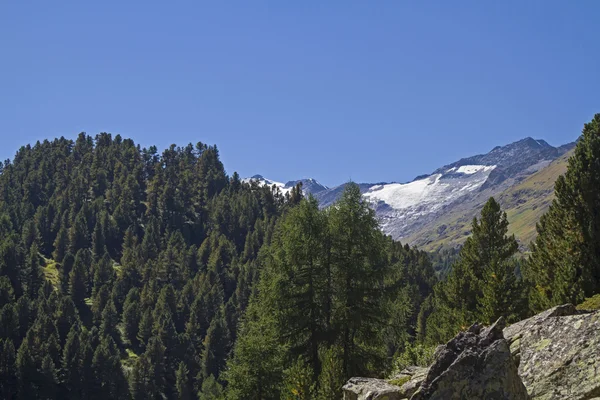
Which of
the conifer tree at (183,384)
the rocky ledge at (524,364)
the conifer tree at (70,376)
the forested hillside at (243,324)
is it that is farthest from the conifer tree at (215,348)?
the rocky ledge at (524,364)

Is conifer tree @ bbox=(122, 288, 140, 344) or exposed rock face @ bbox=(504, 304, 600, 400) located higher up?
conifer tree @ bbox=(122, 288, 140, 344)

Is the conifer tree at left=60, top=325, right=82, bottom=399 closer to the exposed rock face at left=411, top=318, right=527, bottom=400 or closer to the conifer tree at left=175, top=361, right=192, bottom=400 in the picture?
the conifer tree at left=175, top=361, right=192, bottom=400

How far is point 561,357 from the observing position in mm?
17547

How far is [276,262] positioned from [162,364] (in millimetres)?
135485

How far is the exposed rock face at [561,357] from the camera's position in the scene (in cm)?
1647

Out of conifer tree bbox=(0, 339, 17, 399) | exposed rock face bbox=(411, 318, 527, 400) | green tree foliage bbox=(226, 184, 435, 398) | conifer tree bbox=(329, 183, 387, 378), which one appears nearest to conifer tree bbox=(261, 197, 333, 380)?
green tree foliage bbox=(226, 184, 435, 398)

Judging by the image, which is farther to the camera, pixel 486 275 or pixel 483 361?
pixel 486 275

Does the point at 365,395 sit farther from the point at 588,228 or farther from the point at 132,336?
the point at 132,336

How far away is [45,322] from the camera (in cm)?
16038

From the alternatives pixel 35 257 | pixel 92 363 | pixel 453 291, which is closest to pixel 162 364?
pixel 92 363

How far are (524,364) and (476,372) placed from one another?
12.0 feet

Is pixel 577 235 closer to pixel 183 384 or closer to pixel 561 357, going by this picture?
pixel 561 357

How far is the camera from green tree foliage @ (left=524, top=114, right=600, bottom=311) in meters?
35.2

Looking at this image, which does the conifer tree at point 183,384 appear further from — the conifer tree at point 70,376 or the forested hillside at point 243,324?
the conifer tree at point 70,376
